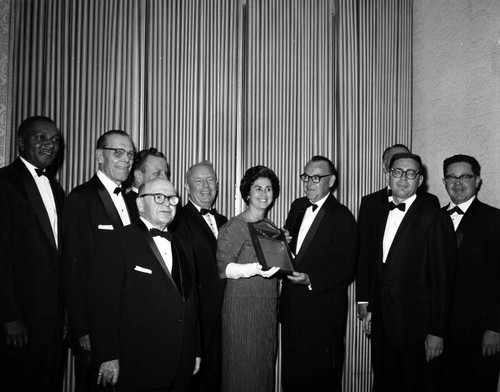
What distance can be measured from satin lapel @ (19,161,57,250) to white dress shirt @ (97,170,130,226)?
430 millimetres

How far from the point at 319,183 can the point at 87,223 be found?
1.77m

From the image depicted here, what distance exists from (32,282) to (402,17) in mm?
4672

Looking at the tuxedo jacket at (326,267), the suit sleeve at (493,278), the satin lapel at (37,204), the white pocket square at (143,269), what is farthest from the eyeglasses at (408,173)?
the satin lapel at (37,204)

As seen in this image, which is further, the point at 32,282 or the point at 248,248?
the point at 248,248

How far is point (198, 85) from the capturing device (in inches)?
171

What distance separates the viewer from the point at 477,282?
3.25 meters

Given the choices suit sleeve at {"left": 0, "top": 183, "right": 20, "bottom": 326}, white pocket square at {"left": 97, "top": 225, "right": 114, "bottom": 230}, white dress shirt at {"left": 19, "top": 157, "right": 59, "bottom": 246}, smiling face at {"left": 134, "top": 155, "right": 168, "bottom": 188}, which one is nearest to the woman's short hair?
smiling face at {"left": 134, "top": 155, "right": 168, "bottom": 188}

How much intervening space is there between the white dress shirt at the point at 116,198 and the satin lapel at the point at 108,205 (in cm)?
4

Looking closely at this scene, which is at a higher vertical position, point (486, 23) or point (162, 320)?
point (486, 23)

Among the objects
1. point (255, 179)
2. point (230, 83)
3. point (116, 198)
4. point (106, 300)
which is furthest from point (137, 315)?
point (230, 83)

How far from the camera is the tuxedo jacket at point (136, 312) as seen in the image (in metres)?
2.36

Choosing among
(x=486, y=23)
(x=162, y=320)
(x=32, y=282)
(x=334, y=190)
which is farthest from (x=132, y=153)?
(x=486, y=23)

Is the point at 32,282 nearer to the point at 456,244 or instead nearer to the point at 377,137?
the point at 456,244

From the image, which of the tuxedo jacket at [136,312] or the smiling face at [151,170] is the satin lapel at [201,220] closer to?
the smiling face at [151,170]
